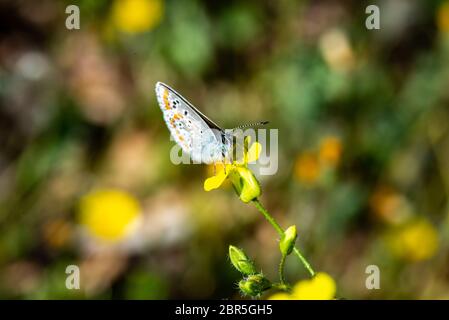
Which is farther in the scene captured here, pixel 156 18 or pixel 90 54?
pixel 90 54

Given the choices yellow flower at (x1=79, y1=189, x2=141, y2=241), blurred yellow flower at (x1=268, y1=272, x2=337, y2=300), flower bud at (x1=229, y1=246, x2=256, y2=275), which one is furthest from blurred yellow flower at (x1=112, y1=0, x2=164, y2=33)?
blurred yellow flower at (x1=268, y1=272, x2=337, y2=300)

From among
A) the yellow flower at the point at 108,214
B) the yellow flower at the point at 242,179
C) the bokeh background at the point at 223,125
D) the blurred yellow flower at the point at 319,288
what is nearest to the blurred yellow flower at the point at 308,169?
the bokeh background at the point at 223,125

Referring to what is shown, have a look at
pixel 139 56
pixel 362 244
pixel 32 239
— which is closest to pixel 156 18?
pixel 139 56

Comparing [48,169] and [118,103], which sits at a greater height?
[118,103]

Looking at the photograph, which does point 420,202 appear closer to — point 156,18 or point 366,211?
point 366,211

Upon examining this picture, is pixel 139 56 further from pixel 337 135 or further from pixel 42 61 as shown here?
pixel 337 135
